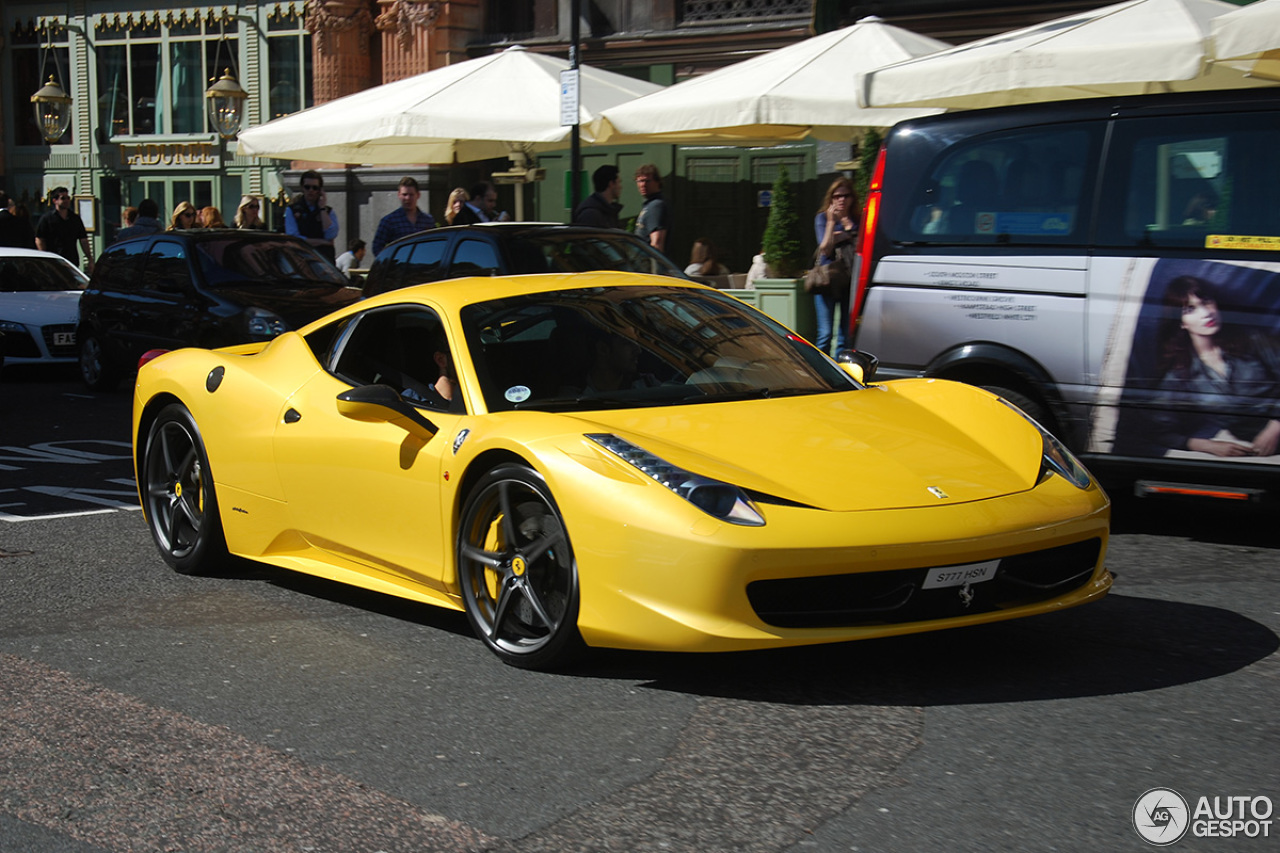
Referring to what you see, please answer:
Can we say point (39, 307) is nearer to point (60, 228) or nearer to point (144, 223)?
point (144, 223)

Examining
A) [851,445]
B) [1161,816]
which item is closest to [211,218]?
[851,445]

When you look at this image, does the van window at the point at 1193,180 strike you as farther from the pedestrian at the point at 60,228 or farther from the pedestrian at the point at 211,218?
the pedestrian at the point at 60,228

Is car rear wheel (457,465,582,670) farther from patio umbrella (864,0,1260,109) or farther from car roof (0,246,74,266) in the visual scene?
car roof (0,246,74,266)

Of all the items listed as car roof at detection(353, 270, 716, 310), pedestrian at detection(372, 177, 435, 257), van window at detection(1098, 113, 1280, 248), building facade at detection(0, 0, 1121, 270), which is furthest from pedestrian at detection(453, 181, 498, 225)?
car roof at detection(353, 270, 716, 310)

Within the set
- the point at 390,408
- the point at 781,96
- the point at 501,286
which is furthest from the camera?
the point at 781,96

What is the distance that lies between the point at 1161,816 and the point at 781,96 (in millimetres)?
9258

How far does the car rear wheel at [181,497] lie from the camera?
6492 millimetres

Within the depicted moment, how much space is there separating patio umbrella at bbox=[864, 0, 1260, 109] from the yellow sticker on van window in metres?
2.94

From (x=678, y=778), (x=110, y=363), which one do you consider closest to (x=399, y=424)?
(x=678, y=778)

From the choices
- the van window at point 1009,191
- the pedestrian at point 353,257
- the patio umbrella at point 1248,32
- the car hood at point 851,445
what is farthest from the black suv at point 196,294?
the car hood at point 851,445

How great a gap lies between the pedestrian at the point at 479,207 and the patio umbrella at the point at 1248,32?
7.13 metres

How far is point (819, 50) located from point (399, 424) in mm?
8508

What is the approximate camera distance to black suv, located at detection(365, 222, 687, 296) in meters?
9.99
